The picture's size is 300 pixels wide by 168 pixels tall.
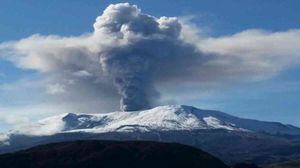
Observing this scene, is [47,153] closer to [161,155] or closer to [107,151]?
[107,151]

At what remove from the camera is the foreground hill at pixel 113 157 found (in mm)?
158500

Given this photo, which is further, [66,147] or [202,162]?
[66,147]

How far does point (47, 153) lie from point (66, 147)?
8.66 metres

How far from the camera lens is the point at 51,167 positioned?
156 m

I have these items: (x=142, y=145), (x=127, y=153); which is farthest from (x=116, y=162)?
(x=142, y=145)

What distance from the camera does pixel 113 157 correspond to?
16288 cm

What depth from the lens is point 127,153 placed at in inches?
6550

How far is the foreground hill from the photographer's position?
520 feet

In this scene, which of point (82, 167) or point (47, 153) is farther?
point (47, 153)

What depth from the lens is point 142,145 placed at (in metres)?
176

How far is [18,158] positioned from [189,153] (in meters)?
46.7

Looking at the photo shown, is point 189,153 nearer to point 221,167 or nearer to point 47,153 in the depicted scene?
point 221,167

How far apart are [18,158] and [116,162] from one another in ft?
87.2

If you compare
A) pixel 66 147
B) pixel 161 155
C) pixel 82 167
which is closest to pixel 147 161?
pixel 161 155
